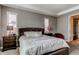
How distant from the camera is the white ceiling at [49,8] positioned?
1.91m

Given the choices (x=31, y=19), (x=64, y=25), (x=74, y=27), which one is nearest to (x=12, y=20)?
(x=31, y=19)

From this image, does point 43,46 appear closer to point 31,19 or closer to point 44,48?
point 44,48

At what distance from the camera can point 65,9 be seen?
6.56ft

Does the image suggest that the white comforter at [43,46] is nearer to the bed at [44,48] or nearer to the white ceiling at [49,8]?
the bed at [44,48]

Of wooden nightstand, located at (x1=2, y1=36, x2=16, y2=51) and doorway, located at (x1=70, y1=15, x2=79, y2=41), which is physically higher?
doorway, located at (x1=70, y1=15, x2=79, y2=41)

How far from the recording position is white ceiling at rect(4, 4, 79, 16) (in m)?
1.91

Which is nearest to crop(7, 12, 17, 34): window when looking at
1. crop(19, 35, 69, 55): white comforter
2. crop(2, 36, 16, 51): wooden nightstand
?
crop(19, 35, 69, 55): white comforter

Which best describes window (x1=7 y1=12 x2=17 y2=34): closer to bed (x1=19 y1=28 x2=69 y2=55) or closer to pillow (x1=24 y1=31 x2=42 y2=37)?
pillow (x1=24 y1=31 x2=42 y2=37)

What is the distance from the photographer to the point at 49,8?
2061 millimetres
